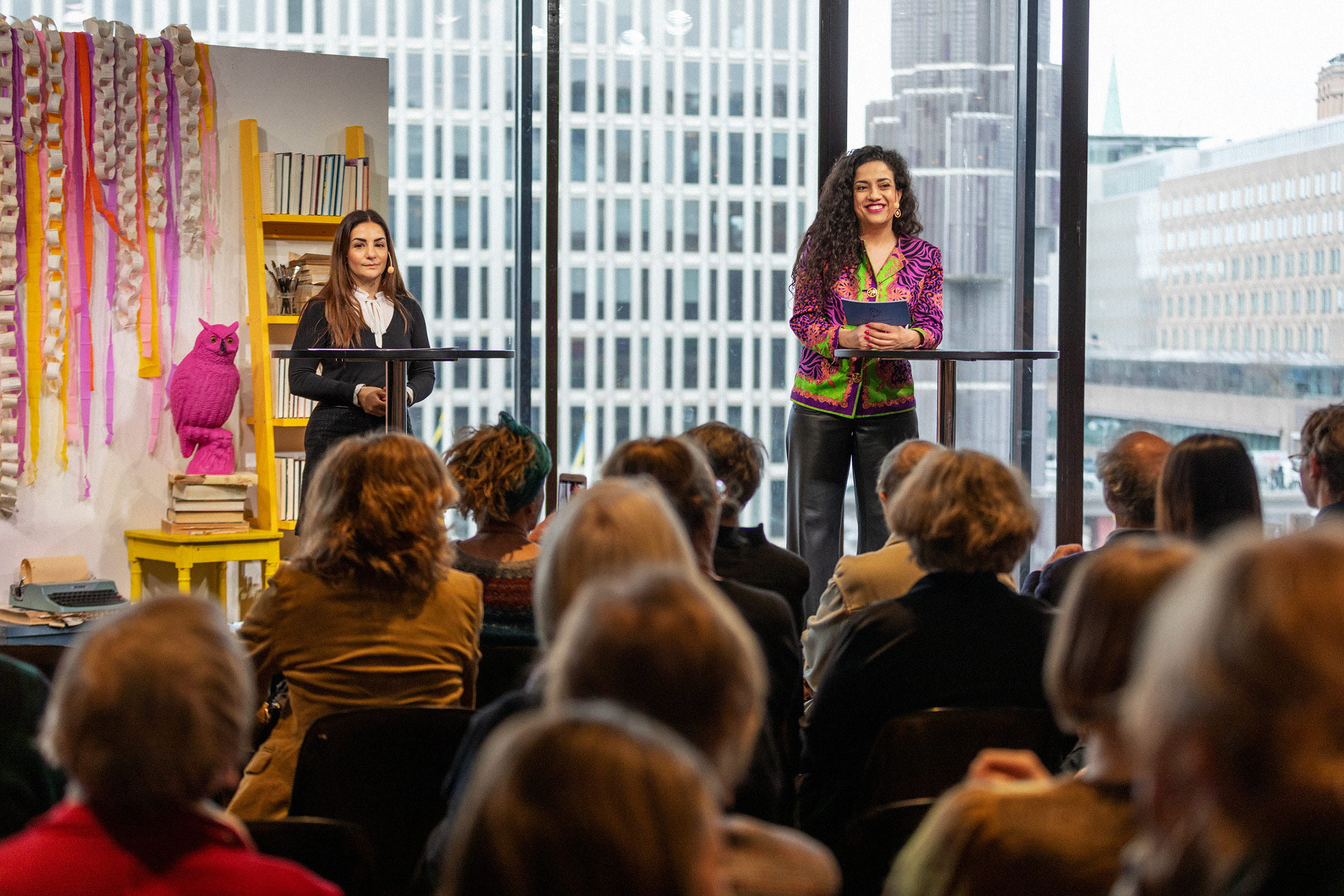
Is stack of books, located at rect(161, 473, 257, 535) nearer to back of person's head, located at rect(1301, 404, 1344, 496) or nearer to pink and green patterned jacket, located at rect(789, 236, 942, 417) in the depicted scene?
pink and green patterned jacket, located at rect(789, 236, 942, 417)

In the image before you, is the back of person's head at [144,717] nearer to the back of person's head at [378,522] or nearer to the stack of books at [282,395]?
the back of person's head at [378,522]

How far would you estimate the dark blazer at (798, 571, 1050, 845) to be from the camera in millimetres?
1996

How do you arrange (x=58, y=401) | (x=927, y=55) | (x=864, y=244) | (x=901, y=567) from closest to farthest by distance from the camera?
(x=901, y=567)
(x=864, y=244)
(x=58, y=401)
(x=927, y=55)

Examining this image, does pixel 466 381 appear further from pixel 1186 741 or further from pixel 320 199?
pixel 1186 741

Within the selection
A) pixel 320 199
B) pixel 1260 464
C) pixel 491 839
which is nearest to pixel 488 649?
pixel 491 839

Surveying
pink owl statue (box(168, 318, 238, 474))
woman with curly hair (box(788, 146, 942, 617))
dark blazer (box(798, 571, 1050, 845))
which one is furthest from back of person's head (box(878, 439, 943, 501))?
pink owl statue (box(168, 318, 238, 474))

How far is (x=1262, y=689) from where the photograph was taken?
82 centimetres

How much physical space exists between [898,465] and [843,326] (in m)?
1.27

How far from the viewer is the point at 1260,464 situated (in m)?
5.32

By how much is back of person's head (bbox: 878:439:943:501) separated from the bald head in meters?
0.37

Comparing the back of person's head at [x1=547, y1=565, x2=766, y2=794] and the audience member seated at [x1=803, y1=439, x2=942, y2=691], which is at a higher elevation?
the back of person's head at [x1=547, y1=565, x2=766, y2=794]

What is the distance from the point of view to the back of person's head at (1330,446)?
2840 millimetres

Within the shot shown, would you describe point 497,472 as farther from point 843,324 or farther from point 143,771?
point 843,324

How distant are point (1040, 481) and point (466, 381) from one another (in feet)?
7.71
